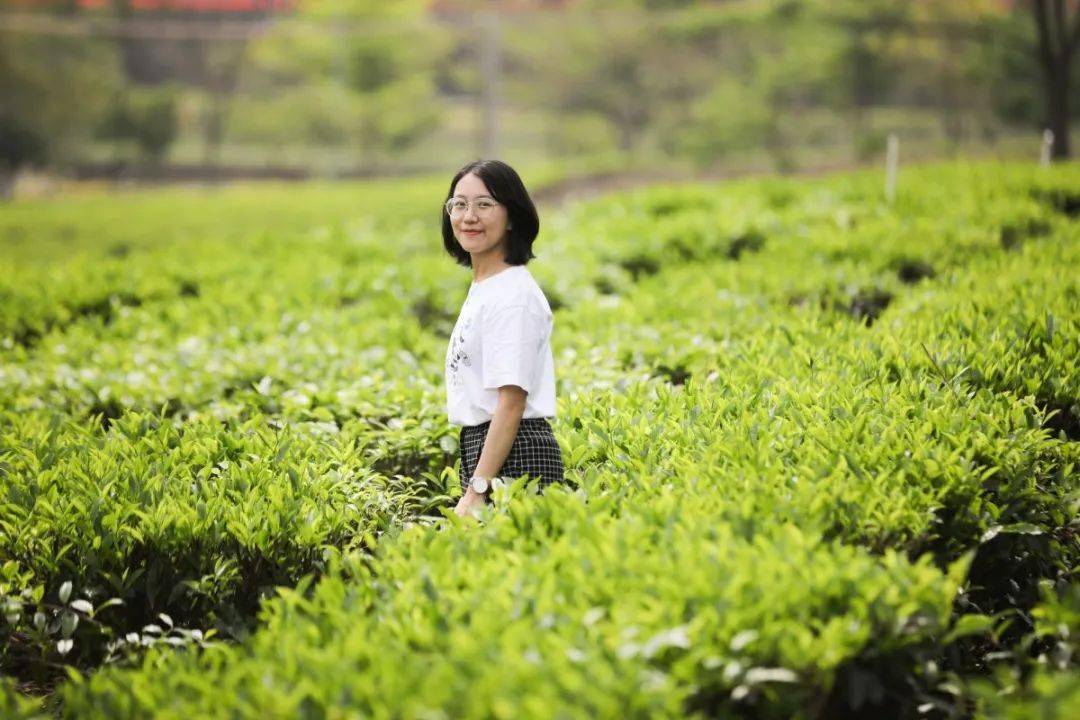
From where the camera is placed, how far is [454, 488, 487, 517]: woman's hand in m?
2.96

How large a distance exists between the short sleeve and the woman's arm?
36 millimetres

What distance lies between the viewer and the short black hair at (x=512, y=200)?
9.91 ft

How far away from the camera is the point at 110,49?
15.9 metres

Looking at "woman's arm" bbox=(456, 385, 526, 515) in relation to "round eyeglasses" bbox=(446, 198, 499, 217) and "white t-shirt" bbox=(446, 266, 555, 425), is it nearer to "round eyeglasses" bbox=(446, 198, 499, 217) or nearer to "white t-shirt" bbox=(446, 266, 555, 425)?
"white t-shirt" bbox=(446, 266, 555, 425)

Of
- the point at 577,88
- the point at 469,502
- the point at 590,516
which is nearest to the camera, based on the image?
the point at 590,516

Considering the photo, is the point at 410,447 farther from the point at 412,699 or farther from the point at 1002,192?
the point at 1002,192

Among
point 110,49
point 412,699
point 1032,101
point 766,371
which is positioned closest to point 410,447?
point 766,371

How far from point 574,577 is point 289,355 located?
3.19 m

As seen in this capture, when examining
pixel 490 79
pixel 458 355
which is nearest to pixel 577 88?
pixel 490 79

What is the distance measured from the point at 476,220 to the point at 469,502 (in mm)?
843

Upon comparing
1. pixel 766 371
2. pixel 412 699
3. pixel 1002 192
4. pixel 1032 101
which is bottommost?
pixel 412 699

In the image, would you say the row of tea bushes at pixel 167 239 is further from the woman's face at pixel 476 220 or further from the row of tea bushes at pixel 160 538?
the woman's face at pixel 476 220

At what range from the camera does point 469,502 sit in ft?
9.77

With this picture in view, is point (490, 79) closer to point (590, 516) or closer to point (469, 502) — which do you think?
point (469, 502)
